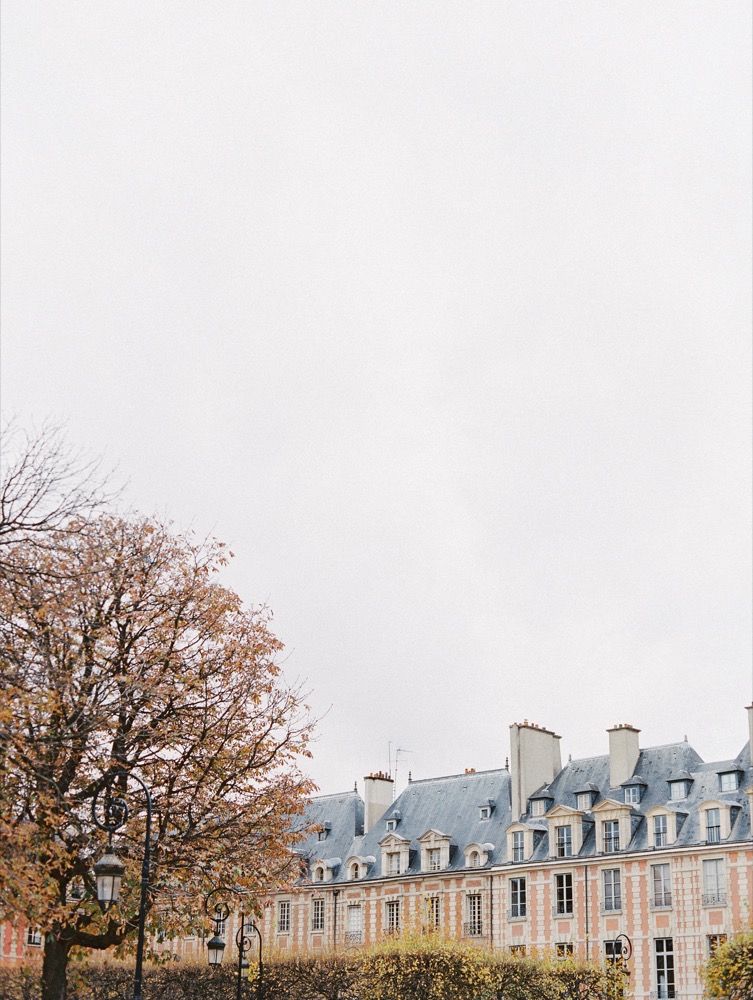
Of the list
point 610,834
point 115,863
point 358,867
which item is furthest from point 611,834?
point 115,863

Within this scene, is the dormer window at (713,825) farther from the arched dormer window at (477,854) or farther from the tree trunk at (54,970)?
the tree trunk at (54,970)

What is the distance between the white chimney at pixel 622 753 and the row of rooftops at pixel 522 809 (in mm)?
53

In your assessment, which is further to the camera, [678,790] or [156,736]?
[678,790]

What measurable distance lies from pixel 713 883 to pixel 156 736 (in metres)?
26.5

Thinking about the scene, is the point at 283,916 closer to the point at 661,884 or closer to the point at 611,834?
the point at 611,834

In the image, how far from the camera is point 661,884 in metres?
40.0

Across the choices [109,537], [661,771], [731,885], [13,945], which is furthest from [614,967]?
[13,945]

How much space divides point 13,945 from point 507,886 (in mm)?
20298

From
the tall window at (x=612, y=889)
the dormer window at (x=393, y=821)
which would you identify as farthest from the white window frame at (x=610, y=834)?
the dormer window at (x=393, y=821)

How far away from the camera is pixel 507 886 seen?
4434 centimetres

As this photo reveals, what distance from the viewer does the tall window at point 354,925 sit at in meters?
48.3

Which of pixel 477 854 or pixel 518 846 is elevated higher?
pixel 518 846

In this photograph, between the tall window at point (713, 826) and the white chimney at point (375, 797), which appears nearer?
the tall window at point (713, 826)

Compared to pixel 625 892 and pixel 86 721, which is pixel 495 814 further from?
pixel 86 721
